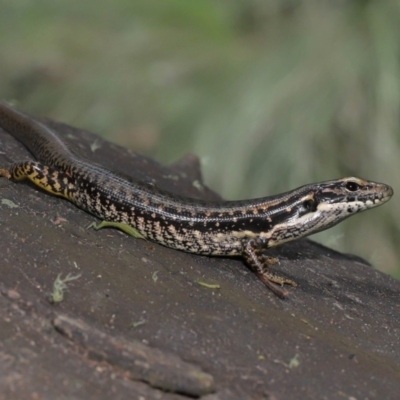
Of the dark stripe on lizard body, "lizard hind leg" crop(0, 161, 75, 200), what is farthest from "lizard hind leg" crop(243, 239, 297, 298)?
"lizard hind leg" crop(0, 161, 75, 200)

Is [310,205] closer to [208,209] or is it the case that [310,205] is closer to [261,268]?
[261,268]

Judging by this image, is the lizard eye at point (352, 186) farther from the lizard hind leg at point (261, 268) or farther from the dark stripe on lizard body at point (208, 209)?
the lizard hind leg at point (261, 268)

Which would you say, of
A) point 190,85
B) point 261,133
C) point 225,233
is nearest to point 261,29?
point 190,85

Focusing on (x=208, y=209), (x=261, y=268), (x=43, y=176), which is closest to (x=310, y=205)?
(x=261, y=268)

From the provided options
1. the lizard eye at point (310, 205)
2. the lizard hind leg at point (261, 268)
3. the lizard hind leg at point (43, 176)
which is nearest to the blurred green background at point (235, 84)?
the lizard eye at point (310, 205)

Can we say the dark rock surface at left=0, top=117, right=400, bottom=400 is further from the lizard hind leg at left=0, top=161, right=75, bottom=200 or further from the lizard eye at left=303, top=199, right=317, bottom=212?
the lizard eye at left=303, top=199, right=317, bottom=212

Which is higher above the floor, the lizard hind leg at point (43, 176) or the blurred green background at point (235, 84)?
the blurred green background at point (235, 84)

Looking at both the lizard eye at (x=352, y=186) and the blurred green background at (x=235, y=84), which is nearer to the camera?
the lizard eye at (x=352, y=186)
